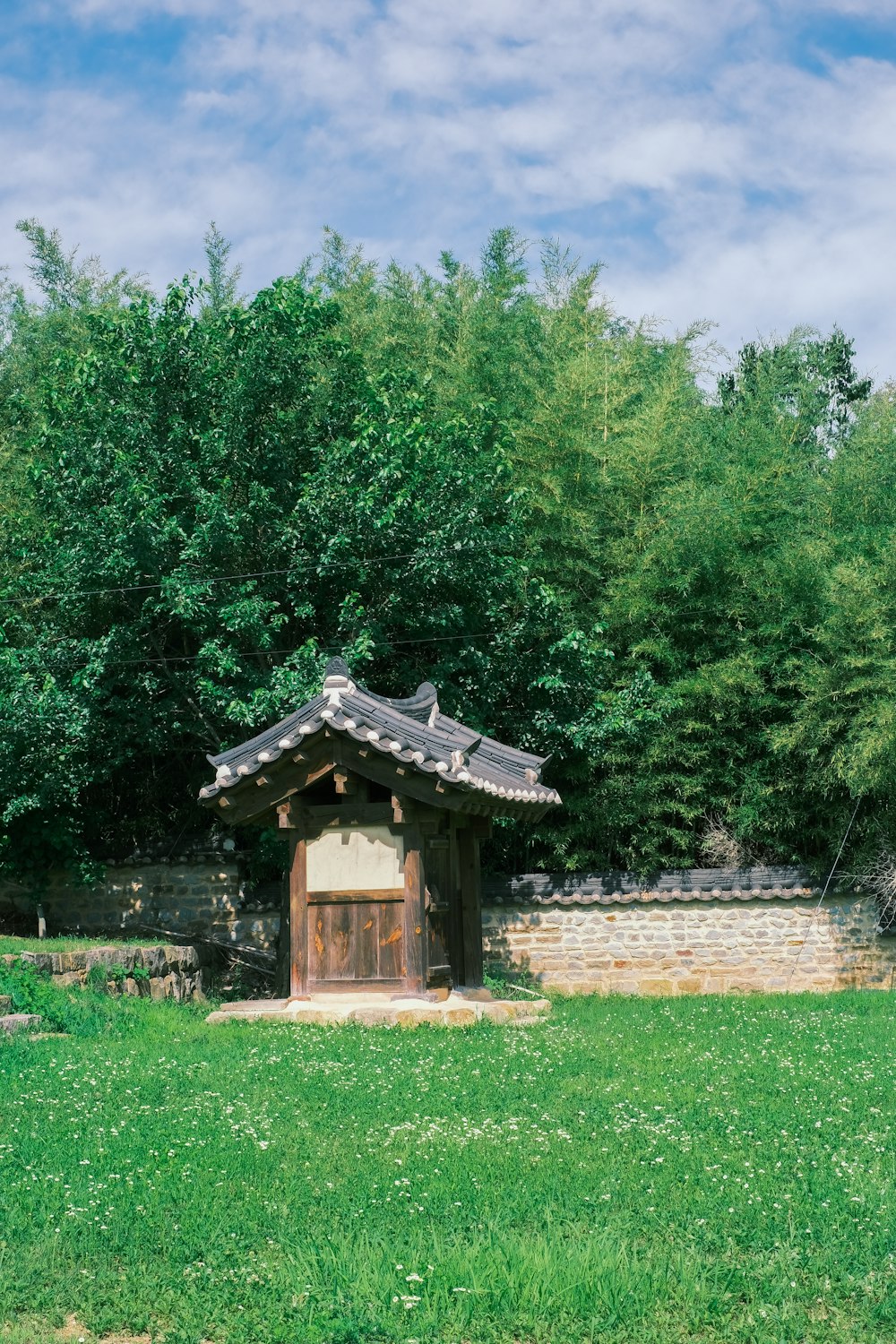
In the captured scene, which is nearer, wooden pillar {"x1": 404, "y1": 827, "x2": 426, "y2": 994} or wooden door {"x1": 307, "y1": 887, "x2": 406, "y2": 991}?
wooden pillar {"x1": 404, "y1": 827, "x2": 426, "y2": 994}

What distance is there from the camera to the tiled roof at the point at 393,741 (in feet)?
32.9

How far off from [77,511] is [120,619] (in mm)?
1613

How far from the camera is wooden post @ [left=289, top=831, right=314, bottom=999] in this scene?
1054 cm

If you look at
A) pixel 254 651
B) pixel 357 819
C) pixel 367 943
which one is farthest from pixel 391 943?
pixel 254 651

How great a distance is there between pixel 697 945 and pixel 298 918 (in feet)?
19.4

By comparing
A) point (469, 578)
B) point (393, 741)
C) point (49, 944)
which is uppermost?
point (469, 578)

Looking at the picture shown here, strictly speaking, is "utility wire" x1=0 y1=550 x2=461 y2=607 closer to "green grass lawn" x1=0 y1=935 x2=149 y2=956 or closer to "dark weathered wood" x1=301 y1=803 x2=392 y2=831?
"dark weathered wood" x1=301 y1=803 x2=392 y2=831

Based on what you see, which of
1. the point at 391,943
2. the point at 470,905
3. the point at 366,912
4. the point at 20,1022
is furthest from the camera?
the point at 470,905

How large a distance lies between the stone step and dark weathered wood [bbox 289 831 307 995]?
2.25 m

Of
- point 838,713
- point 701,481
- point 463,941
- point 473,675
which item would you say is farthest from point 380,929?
point 701,481

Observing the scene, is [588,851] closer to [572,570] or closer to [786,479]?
[572,570]

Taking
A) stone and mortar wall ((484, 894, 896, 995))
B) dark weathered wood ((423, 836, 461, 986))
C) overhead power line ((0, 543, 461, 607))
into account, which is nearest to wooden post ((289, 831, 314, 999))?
dark weathered wood ((423, 836, 461, 986))

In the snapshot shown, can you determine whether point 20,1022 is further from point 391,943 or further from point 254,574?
point 254,574

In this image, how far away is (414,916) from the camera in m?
10.3
